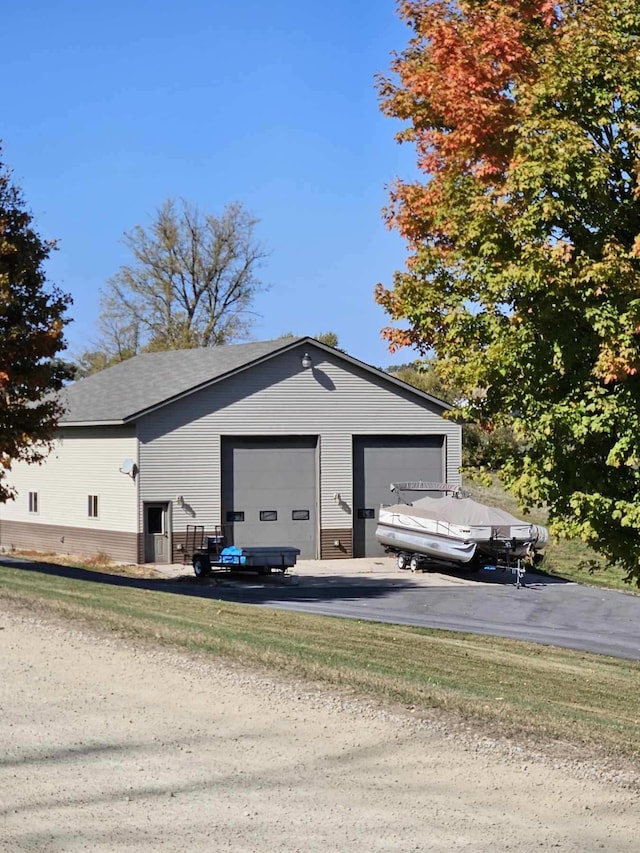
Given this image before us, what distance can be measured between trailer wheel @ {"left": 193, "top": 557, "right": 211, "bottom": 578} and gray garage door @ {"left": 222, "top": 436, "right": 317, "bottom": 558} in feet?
12.4

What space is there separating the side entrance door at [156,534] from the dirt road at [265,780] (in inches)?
932

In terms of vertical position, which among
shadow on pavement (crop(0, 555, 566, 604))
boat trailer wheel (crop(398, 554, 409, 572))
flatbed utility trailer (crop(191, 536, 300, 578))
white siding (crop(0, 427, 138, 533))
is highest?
white siding (crop(0, 427, 138, 533))

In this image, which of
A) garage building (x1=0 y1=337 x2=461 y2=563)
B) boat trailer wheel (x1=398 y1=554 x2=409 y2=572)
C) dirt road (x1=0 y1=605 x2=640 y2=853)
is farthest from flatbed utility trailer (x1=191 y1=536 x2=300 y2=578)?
dirt road (x1=0 y1=605 x2=640 y2=853)

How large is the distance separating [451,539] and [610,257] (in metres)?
21.9

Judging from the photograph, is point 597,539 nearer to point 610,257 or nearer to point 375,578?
point 610,257

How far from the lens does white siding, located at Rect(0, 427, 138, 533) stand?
113 feet

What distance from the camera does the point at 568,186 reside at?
11219 mm

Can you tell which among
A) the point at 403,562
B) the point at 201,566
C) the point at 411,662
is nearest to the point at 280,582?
the point at 201,566

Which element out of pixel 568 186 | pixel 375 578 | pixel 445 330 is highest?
pixel 568 186

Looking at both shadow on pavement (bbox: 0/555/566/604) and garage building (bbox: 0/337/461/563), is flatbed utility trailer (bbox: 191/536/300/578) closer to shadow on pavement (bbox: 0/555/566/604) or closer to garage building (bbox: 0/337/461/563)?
shadow on pavement (bbox: 0/555/566/604)

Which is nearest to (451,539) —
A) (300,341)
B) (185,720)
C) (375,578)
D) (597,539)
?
(375,578)

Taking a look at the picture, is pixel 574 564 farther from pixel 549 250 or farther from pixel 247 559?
pixel 549 250

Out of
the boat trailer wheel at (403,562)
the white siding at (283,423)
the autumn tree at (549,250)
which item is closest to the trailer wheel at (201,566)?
the white siding at (283,423)

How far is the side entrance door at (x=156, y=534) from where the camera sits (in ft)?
112
